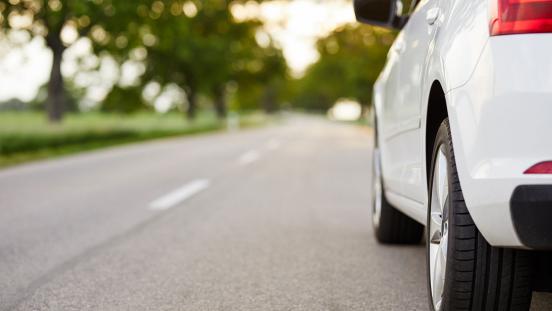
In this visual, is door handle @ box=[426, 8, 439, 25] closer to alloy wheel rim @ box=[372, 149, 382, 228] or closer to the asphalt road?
the asphalt road

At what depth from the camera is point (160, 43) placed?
29375 millimetres

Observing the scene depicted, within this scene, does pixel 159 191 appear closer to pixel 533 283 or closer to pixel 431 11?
pixel 431 11

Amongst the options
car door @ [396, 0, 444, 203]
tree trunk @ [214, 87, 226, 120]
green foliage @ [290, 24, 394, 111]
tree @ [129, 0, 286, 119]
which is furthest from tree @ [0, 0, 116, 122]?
tree trunk @ [214, 87, 226, 120]

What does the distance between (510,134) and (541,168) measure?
5.3 inches

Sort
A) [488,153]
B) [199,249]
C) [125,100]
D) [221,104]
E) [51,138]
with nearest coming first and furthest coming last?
[488,153] → [199,249] → [51,138] → [125,100] → [221,104]

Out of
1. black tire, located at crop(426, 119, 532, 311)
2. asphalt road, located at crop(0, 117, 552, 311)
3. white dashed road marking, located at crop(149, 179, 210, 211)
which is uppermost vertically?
black tire, located at crop(426, 119, 532, 311)

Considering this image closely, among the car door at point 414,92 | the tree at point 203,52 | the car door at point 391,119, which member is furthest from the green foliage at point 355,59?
the car door at point 414,92

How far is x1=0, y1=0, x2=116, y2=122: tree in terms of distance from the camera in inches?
861

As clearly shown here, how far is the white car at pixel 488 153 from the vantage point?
201cm

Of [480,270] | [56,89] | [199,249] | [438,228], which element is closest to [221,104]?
[56,89]

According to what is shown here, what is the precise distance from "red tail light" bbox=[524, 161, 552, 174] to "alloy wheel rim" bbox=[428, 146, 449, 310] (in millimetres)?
490

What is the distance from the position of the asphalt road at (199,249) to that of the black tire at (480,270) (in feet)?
2.85

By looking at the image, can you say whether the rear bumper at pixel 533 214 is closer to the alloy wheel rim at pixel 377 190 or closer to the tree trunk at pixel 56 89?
the alloy wheel rim at pixel 377 190

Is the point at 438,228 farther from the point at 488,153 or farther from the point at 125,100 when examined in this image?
the point at 125,100
